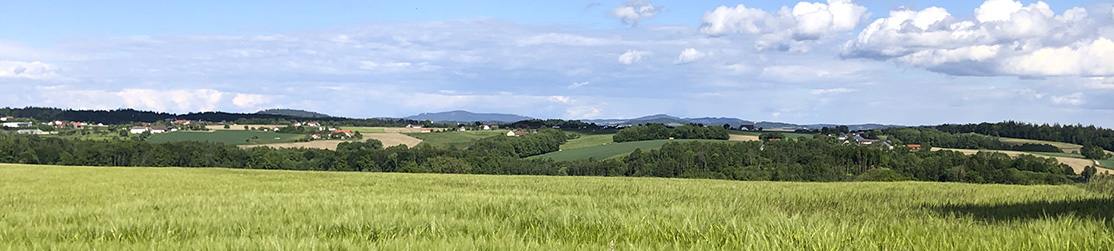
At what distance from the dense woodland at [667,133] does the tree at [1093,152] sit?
4805cm

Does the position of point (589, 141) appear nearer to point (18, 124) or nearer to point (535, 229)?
point (535, 229)

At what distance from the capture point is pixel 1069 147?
105125 millimetres

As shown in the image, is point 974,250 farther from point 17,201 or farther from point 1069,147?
point 1069,147

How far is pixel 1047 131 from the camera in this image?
121 meters

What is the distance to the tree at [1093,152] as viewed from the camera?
90.3 meters

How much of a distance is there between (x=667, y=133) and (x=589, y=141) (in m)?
14.2

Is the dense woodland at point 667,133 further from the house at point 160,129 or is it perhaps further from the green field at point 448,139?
the house at point 160,129

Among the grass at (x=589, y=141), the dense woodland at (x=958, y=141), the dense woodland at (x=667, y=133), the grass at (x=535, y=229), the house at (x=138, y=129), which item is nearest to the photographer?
the grass at (x=535, y=229)

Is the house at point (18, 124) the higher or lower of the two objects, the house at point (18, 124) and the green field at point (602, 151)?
the higher

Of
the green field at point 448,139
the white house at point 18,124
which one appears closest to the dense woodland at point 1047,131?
the green field at point 448,139

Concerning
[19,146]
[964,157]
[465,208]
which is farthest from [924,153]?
[19,146]

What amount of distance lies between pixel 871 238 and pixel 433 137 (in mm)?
137966

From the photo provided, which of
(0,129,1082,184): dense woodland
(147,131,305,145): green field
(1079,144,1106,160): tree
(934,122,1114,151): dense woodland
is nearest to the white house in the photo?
(147,131,305,145): green field

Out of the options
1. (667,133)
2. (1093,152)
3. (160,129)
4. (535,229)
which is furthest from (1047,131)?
(160,129)
